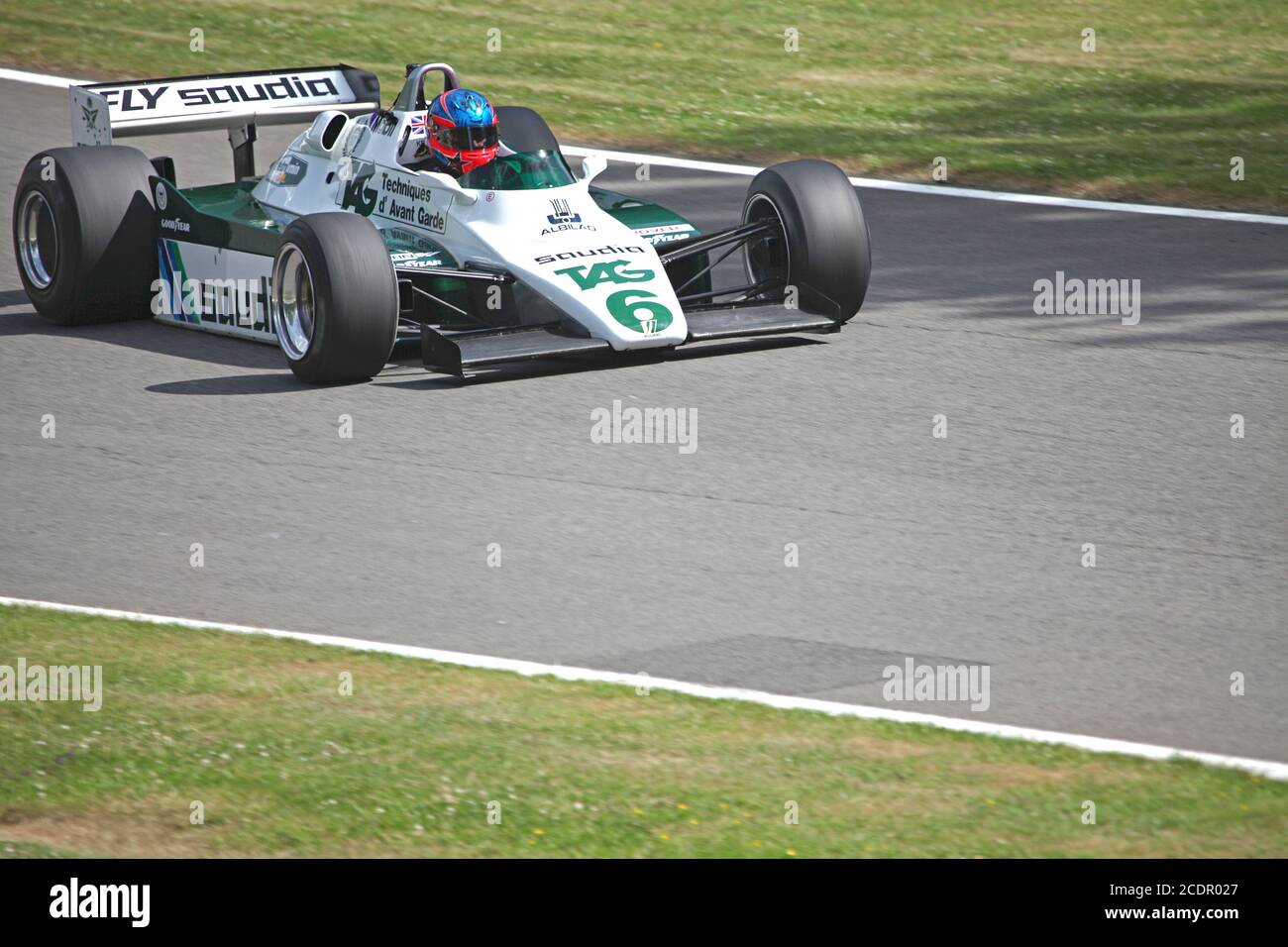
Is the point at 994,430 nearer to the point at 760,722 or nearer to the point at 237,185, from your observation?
the point at 760,722

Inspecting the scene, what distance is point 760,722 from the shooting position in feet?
20.8

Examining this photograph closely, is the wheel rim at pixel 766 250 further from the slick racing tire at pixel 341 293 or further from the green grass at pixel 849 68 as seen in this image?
the green grass at pixel 849 68

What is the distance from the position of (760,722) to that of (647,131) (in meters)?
12.4

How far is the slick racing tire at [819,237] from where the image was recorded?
37.2ft

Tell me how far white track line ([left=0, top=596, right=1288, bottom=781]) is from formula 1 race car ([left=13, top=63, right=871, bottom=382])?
10.3 feet

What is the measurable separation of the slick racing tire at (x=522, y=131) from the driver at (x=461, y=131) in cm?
207

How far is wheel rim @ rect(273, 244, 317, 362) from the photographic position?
10.6 m
